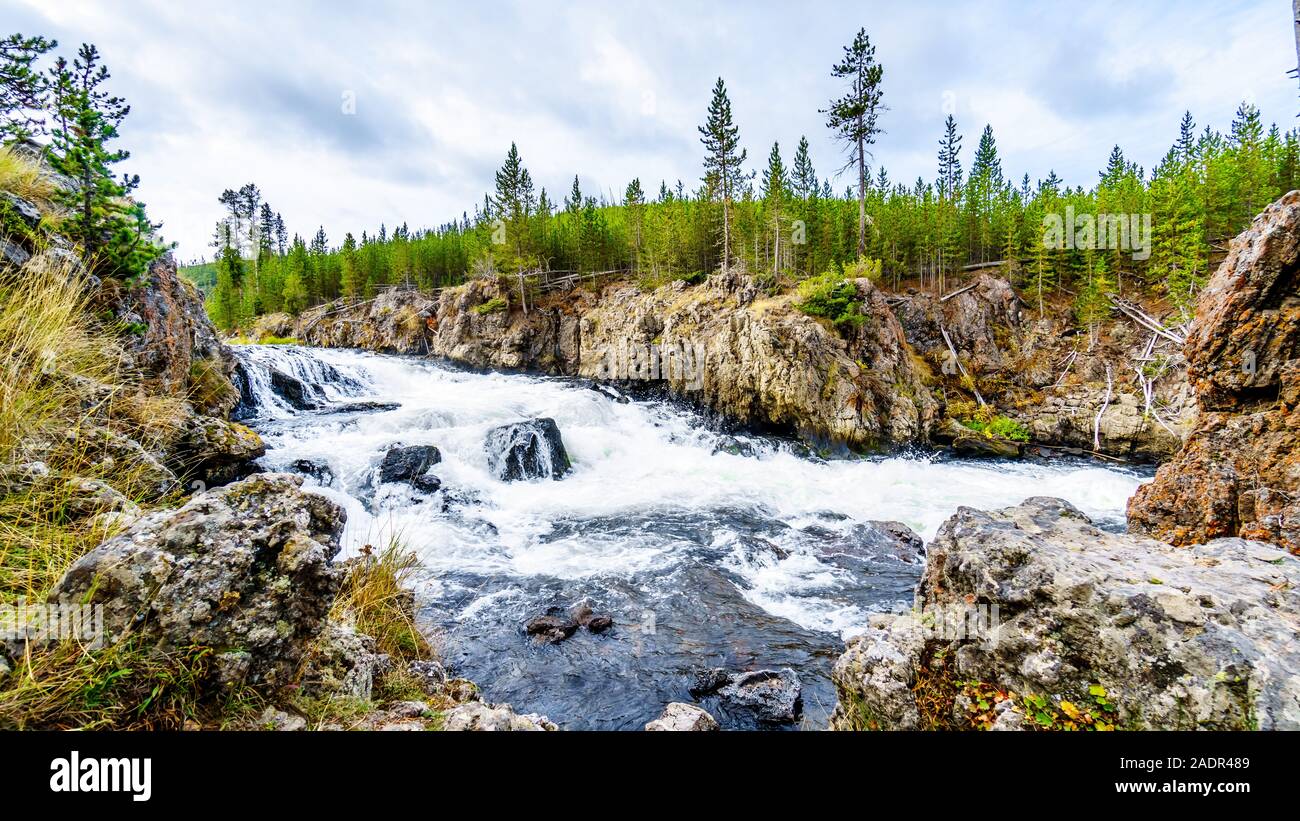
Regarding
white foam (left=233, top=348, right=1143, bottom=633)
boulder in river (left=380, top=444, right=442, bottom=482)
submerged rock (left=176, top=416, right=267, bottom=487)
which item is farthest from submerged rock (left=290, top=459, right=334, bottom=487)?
submerged rock (left=176, top=416, right=267, bottom=487)

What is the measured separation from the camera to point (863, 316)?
78.3 ft

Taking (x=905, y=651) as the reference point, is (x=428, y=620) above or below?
below

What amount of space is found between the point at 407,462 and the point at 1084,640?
1500 centimetres

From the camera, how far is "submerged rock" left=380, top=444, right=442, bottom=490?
13781 millimetres

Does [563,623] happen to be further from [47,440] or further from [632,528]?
[47,440]

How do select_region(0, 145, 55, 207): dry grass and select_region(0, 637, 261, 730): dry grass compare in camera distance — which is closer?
select_region(0, 637, 261, 730): dry grass

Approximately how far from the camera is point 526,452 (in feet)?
56.2

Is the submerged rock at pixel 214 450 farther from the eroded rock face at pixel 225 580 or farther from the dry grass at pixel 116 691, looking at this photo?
the dry grass at pixel 116 691

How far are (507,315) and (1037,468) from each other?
123 ft

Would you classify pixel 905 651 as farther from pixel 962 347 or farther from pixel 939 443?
pixel 962 347

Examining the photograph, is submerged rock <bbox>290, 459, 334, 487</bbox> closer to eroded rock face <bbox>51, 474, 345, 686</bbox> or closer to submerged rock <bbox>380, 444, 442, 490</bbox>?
submerged rock <bbox>380, 444, 442, 490</bbox>

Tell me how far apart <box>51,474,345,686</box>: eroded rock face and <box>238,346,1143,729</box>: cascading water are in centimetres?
286

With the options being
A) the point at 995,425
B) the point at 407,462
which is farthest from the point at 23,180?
the point at 995,425
